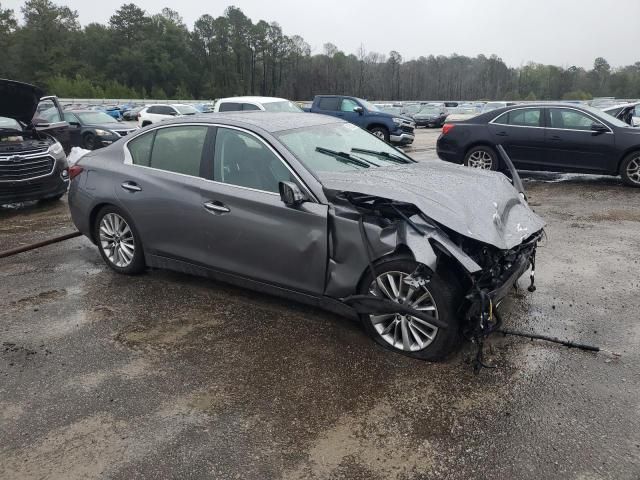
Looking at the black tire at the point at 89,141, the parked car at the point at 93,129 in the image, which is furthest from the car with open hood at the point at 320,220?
the black tire at the point at 89,141

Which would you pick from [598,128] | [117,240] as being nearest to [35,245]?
[117,240]

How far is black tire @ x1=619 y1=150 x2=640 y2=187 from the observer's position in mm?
Result: 9438

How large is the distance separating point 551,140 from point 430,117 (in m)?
24.6

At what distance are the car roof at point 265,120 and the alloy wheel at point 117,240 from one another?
1.07 meters

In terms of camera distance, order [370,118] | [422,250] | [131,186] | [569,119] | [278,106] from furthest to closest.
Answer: [370,118]
[278,106]
[569,119]
[131,186]
[422,250]

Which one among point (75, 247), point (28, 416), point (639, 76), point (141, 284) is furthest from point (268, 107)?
point (639, 76)

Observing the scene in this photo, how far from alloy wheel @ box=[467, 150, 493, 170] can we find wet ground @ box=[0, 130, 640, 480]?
5813mm

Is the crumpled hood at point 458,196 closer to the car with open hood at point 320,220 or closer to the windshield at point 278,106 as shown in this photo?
the car with open hood at point 320,220

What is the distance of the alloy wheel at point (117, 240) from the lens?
5012mm

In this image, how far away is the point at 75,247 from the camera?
6.32 m

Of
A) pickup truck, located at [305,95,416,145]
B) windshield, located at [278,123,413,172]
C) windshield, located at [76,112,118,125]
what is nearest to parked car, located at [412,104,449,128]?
pickup truck, located at [305,95,416,145]

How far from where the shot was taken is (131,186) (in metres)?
4.79

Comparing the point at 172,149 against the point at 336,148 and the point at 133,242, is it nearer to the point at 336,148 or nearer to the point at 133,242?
the point at 133,242

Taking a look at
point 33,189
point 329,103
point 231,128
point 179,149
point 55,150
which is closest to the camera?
point 231,128
